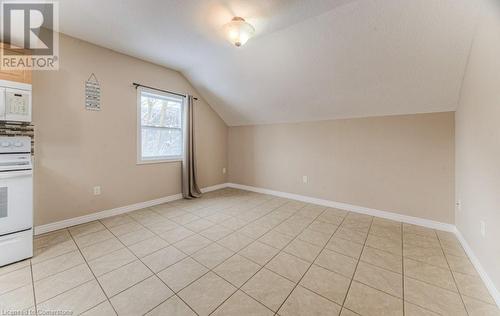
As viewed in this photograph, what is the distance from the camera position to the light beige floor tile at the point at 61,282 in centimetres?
147

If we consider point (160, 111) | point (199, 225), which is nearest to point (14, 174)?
point (199, 225)

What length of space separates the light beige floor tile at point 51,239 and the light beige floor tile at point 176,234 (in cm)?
108

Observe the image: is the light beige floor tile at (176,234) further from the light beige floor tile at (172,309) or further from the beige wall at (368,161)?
the beige wall at (368,161)

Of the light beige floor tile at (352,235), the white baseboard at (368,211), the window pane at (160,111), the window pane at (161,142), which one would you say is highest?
the window pane at (160,111)

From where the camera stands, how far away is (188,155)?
155 inches

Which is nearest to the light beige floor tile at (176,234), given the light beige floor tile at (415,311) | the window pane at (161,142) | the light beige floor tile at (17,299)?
the light beige floor tile at (17,299)

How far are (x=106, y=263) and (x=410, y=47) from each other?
12.2 feet

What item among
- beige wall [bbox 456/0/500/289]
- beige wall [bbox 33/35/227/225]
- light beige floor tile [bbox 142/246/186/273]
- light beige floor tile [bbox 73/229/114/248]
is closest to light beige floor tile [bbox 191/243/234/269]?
light beige floor tile [bbox 142/246/186/273]

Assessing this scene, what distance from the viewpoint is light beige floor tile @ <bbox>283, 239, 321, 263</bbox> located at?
200 centimetres

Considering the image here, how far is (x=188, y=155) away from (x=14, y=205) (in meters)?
2.36

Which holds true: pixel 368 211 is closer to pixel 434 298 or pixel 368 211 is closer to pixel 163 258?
pixel 434 298

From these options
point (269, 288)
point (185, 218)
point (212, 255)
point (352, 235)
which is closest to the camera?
point (269, 288)

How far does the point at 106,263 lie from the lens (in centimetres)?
186

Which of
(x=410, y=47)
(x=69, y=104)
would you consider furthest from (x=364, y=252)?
(x=69, y=104)
